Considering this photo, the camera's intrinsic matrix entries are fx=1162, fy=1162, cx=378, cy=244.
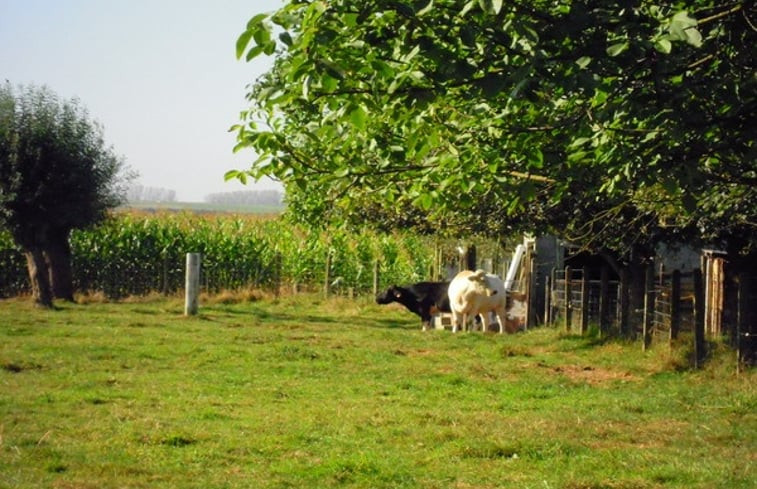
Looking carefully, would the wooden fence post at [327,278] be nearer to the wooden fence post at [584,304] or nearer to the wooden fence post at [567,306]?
the wooden fence post at [567,306]

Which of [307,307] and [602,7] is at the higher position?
[602,7]

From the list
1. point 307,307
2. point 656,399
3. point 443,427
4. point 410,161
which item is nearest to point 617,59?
point 410,161

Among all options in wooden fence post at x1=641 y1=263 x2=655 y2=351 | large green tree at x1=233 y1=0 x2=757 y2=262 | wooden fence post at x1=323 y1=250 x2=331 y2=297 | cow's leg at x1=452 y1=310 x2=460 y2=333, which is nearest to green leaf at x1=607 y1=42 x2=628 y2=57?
large green tree at x1=233 y1=0 x2=757 y2=262

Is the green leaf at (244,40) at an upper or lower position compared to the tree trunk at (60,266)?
upper

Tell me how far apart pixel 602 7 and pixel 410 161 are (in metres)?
4.82

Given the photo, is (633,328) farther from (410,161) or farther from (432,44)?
(432,44)

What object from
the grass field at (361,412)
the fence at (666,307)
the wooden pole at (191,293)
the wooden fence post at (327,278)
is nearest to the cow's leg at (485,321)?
the fence at (666,307)

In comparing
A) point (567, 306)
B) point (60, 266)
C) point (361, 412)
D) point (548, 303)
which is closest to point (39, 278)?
point (60, 266)

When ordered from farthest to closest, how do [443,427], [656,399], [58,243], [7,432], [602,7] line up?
1. [58,243]
2. [656,399]
3. [443,427]
4. [7,432]
5. [602,7]

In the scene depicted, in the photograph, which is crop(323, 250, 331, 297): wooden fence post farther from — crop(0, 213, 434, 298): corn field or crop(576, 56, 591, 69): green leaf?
crop(576, 56, 591, 69): green leaf

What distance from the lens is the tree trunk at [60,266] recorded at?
33.6 m

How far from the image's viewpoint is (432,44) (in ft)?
22.5

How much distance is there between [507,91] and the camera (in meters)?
8.61

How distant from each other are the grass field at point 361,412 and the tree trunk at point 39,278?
7720 millimetres
